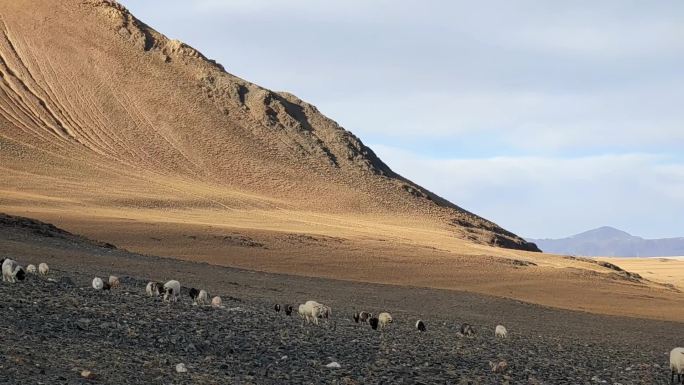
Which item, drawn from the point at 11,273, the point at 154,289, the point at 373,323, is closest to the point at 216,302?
the point at 154,289

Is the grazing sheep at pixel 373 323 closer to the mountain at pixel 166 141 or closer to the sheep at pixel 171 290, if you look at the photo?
the sheep at pixel 171 290

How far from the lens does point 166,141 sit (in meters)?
96.9

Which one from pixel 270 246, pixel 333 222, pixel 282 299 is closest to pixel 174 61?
Answer: pixel 333 222

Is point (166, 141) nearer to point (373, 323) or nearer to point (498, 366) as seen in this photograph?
point (373, 323)

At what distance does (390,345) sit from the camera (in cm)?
1784

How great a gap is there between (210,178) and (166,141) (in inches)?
342

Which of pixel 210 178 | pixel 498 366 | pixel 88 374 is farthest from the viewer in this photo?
pixel 210 178

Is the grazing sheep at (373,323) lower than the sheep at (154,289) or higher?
higher

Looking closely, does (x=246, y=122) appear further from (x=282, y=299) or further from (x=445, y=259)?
(x=282, y=299)

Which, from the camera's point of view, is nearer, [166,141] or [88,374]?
[88,374]

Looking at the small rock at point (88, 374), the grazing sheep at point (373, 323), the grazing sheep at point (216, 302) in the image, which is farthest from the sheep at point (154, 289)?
the small rock at point (88, 374)

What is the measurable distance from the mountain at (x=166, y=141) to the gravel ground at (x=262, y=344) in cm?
4150

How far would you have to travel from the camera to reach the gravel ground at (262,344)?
12.5 metres

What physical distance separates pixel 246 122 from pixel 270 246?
52.8 metres
